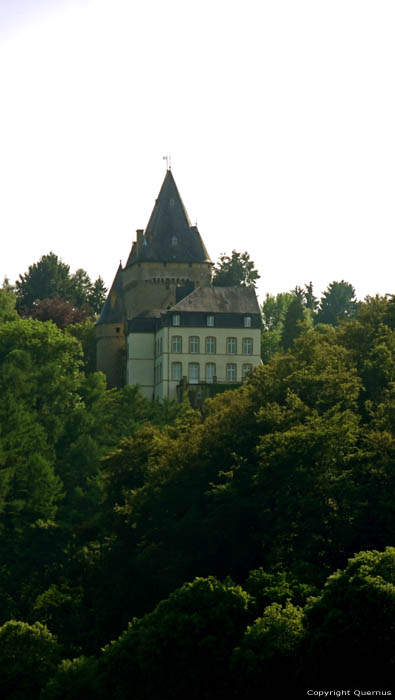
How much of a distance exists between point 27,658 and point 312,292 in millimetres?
115484

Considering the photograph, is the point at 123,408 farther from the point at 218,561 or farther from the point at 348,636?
the point at 348,636

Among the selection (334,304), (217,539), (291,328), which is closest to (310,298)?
(334,304)

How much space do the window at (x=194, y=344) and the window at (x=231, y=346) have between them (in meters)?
2.20

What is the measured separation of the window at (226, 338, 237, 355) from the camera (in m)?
111

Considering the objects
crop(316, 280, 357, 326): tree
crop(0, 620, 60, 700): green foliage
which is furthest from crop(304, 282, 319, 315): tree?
crop(0, 620, 60, 700): green foliage

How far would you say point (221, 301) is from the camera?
112 meters

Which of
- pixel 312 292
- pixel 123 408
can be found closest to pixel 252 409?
pixel 123 408

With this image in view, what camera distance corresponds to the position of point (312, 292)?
554ft

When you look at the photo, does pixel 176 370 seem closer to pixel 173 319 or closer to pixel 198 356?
pixel 198 356

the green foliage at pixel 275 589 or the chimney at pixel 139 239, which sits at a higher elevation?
the chimney at pixel 139 239

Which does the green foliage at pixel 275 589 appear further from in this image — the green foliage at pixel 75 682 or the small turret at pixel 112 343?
the small turret at pixel 112 343

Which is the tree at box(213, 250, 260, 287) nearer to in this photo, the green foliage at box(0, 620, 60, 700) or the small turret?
the small turret

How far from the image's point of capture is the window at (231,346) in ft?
364

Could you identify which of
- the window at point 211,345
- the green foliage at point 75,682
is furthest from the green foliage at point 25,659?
the window at point 211,345
